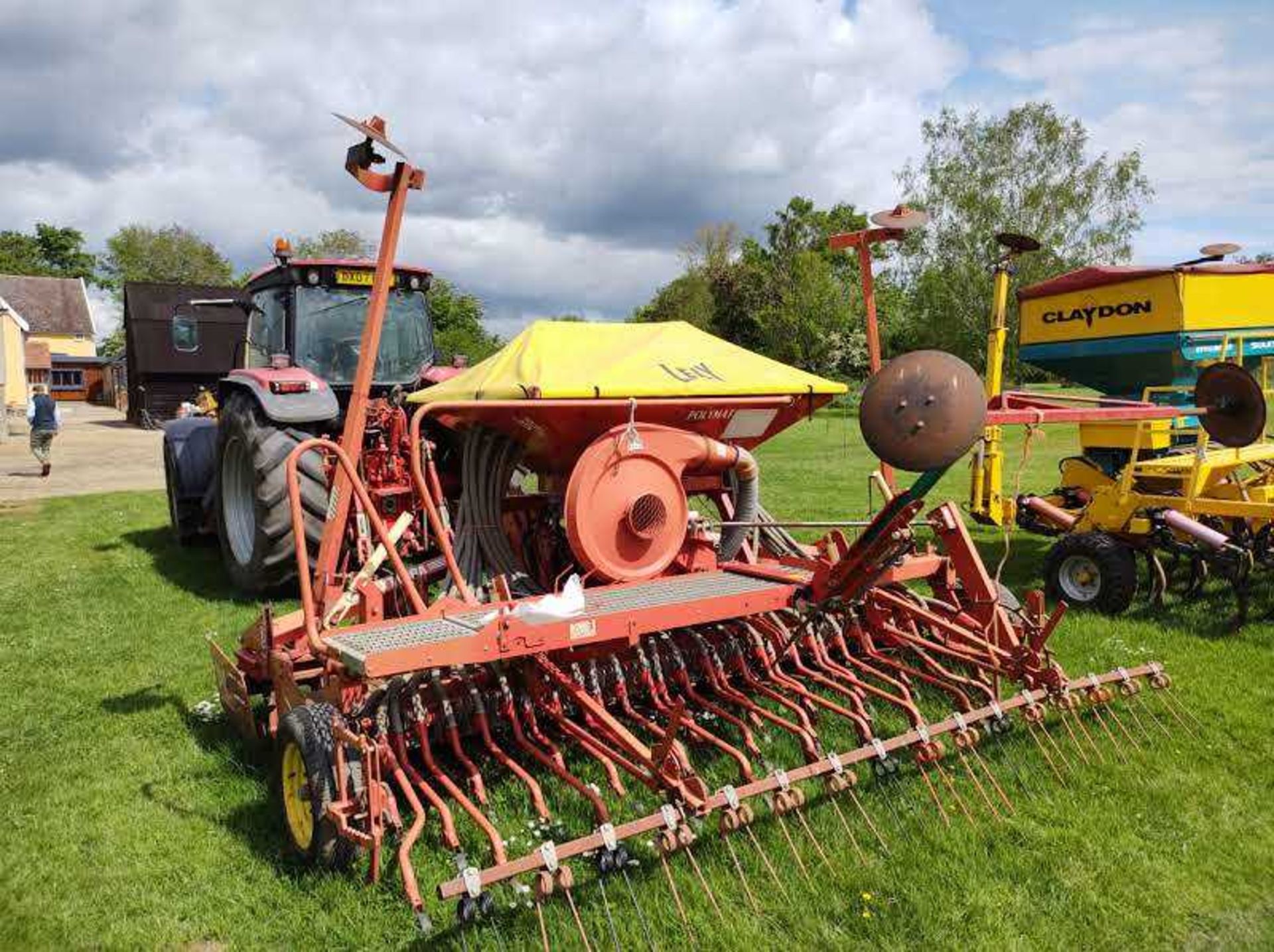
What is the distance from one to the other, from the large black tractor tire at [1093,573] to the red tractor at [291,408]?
409 cm

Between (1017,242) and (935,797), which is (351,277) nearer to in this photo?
(1017,242)

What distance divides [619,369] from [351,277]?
3.60m

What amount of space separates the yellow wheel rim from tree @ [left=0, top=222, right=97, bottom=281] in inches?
2375

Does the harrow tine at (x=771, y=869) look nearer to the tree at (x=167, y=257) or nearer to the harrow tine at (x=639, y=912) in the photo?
the harrow tine at (x=639, y=912)

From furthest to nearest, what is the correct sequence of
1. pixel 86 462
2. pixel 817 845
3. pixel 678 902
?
pixel 86 462
pixel 817 845
pixel 678 902

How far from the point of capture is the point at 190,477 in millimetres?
7707

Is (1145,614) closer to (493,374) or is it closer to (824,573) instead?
(824,573)

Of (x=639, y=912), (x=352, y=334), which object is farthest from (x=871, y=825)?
(x=352, y=334)

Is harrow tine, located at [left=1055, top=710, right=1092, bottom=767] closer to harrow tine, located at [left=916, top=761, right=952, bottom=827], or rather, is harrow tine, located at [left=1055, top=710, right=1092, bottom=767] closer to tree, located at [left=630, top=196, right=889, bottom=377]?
harrow tine, located at [left=916, top=761, right=952, bottom=827]

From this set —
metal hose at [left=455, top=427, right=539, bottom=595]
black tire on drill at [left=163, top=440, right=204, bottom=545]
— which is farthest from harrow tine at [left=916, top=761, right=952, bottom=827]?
black tire on drill at [left=163, top=440, right=204, bottom=545]

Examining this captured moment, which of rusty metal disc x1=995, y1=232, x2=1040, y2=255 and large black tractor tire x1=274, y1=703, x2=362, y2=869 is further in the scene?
rusty metal disc x1=995, y1=232, x2=1040, y2=255

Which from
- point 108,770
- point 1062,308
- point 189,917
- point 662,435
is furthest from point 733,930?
point 1062,308

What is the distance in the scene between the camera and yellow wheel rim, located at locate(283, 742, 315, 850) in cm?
295

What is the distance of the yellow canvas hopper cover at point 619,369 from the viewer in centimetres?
374
